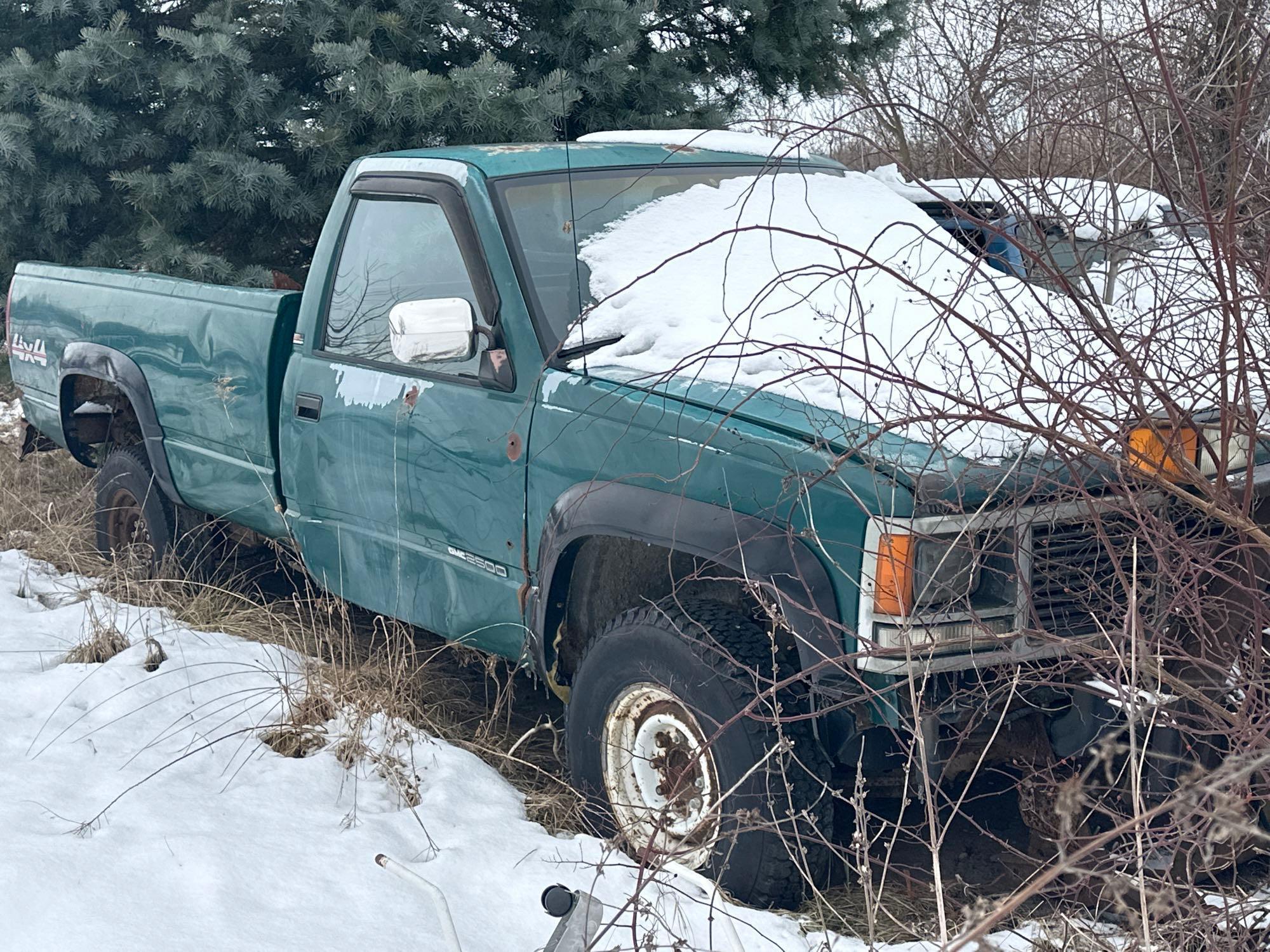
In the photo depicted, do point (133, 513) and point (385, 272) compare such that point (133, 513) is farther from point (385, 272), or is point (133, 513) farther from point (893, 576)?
point (893, 576)

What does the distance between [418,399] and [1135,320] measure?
6.65ft

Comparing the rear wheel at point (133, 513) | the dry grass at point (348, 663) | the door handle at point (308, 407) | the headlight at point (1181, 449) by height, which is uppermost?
the headlight at point (1181, 449)

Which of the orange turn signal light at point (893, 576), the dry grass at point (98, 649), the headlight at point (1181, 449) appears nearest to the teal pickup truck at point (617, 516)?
the orange turn signal light at point (893, 576)

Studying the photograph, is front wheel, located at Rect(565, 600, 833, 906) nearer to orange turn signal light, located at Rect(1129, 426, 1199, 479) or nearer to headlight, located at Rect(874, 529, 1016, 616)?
headlight, located at Rect(874, 529, 1016, 616)

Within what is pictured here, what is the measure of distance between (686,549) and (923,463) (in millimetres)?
584

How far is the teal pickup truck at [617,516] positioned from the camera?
8.80ft

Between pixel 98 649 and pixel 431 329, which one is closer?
pixel 431 329

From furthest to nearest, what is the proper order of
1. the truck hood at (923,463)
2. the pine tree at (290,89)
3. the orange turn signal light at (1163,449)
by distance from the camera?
the pine tree at (290,89), the truck hood at (923,463), the orange turn signal light at (1163,449)

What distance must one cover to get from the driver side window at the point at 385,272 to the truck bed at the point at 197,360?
37 cm

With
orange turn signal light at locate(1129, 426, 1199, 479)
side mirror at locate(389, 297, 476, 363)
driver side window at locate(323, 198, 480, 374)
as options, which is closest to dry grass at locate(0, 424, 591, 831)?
driver side window at locate(323, 198, 480, 374)

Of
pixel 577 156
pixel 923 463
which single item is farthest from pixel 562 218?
pixel 923 463

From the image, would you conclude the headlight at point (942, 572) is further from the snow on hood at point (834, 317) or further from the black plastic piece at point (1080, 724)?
the black plastic piece at point (1080, 724)

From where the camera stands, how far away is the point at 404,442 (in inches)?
149

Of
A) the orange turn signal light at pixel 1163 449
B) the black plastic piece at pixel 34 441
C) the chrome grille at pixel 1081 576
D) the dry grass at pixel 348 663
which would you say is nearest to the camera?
the orange turn signal light at pixel 1163 449
